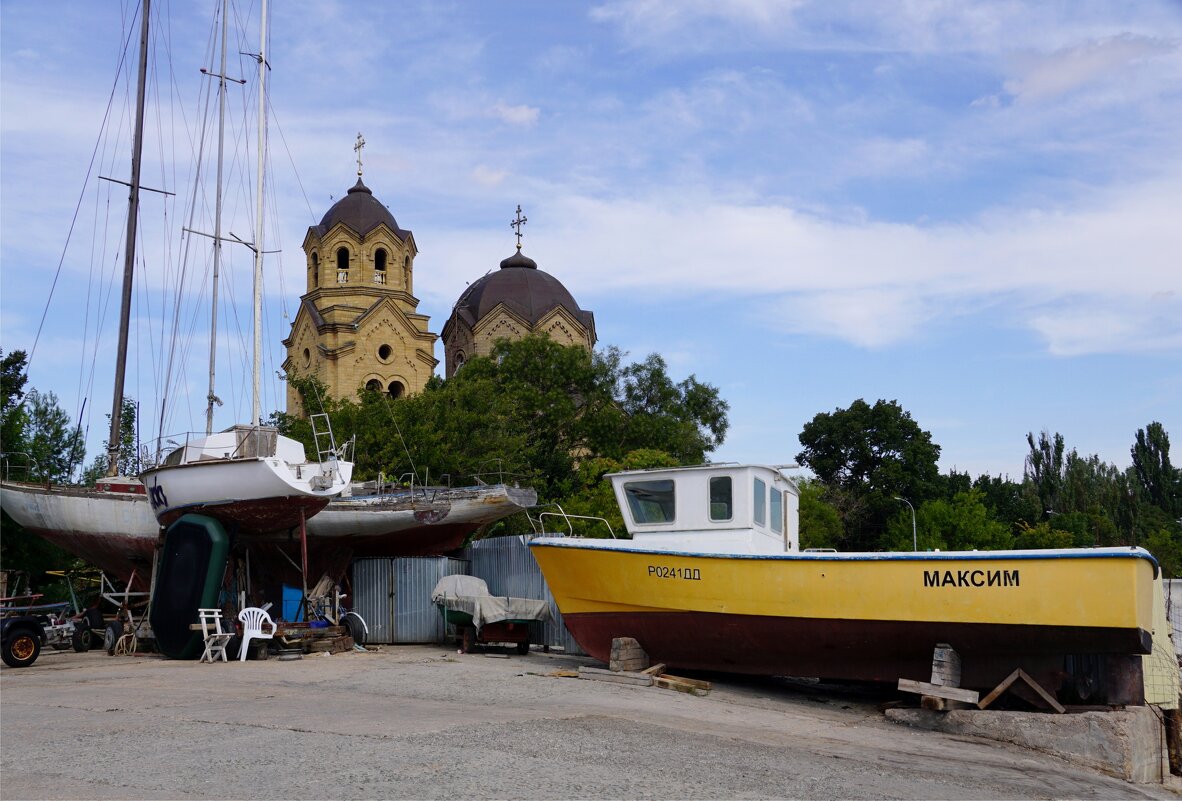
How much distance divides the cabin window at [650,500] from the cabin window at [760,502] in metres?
1.24

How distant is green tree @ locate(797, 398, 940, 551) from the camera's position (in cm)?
→ 5488

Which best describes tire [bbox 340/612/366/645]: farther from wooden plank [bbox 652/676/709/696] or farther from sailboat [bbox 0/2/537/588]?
wooden plank [bbox 652/676/709/696]

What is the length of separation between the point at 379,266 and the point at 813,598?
123ft

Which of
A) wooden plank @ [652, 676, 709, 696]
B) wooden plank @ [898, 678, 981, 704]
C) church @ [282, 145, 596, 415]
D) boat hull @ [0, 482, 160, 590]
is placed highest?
church @ [282, 145, 596, 415]

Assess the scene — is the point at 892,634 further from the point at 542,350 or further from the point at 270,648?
the point at 542,350

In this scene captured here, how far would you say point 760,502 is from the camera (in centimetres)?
1590

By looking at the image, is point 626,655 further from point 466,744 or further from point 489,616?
point 466,744

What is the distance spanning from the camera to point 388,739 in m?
9.32

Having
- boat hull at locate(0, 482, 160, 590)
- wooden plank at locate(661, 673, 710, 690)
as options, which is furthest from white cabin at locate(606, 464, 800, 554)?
boat hull at locate(0, 482, 160, 590)

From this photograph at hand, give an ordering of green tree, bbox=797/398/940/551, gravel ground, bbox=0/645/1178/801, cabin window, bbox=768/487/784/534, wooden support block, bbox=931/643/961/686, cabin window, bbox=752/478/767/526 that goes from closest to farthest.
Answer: gravel ground, bbox=0/645/1178/801, wooden support block, bbox=931/643/961/686, cabin window, bbox=752/478/767/526, cabin window, bbox=768/487/784/534, green tree, bbox=797/398/940/551

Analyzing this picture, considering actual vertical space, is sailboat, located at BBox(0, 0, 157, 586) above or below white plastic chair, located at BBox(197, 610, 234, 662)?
above

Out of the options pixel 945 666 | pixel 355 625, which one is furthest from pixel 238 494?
pixel 945 666

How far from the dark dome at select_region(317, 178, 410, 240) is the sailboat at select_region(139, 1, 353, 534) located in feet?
91.7

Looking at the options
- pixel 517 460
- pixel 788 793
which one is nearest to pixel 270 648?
pixel 788 793
